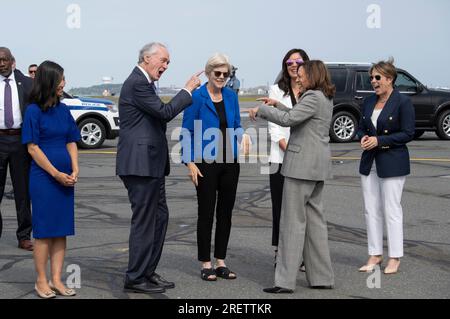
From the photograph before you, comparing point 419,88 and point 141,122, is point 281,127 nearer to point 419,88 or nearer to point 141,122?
point 141,122

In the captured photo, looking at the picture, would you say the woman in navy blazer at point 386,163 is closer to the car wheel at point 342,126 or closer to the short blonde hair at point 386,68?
the short blonde hair at point 386,68

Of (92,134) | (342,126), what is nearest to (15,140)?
(92,134)

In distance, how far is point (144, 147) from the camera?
6.17 metres

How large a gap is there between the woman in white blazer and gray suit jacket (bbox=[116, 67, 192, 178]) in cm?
110

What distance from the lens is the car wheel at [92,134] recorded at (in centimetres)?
1898

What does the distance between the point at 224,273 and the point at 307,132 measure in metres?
1.40

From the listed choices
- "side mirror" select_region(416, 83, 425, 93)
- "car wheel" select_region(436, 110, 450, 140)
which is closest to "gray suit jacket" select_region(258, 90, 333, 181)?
"side mirror" select_region(416, 83, 425, 93)

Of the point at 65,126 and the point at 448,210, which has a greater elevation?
the point at 65,126

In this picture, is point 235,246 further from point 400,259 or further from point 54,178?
point 54,178

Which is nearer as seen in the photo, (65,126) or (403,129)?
(65,126)

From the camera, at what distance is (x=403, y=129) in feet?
23.2

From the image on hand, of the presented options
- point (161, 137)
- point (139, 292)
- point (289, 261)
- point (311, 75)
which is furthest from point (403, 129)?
point (139, 292)

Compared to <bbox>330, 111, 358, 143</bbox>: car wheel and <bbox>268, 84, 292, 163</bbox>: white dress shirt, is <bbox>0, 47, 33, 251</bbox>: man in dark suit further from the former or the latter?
<bbox>330, 111, 358, 143</bbox>: car wheel

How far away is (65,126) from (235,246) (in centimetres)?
255
